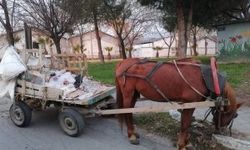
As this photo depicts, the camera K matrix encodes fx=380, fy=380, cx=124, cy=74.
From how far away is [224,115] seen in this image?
600 cm

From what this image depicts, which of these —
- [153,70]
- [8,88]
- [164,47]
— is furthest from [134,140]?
[164,47]

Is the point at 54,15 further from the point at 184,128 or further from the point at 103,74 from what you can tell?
the point at 184,128

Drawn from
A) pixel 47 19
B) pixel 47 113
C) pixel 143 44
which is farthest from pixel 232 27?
pixel 143 44

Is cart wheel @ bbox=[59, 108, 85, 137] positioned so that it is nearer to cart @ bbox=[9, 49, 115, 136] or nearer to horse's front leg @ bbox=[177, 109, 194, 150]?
cart @ bbox=[9, 49, 115, 136]

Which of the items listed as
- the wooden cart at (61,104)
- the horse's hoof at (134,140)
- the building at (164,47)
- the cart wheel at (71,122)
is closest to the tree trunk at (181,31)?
the wooden cart at (61,104)

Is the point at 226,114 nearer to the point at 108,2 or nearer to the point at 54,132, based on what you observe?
the point at 54,132

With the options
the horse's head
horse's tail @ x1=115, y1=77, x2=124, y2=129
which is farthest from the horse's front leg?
horse's tail @ x1=115, y1=77, x2=124, y2=129

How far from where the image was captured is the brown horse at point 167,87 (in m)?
5.91

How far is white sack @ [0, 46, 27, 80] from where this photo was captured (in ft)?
24.7

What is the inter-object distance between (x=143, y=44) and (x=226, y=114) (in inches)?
2781

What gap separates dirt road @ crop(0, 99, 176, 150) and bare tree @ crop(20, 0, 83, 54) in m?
12.8

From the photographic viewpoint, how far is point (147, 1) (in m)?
19.8

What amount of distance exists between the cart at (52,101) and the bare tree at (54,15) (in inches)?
490

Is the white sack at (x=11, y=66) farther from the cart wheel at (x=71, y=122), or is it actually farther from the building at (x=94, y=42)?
the building at (x=94, y=42)
